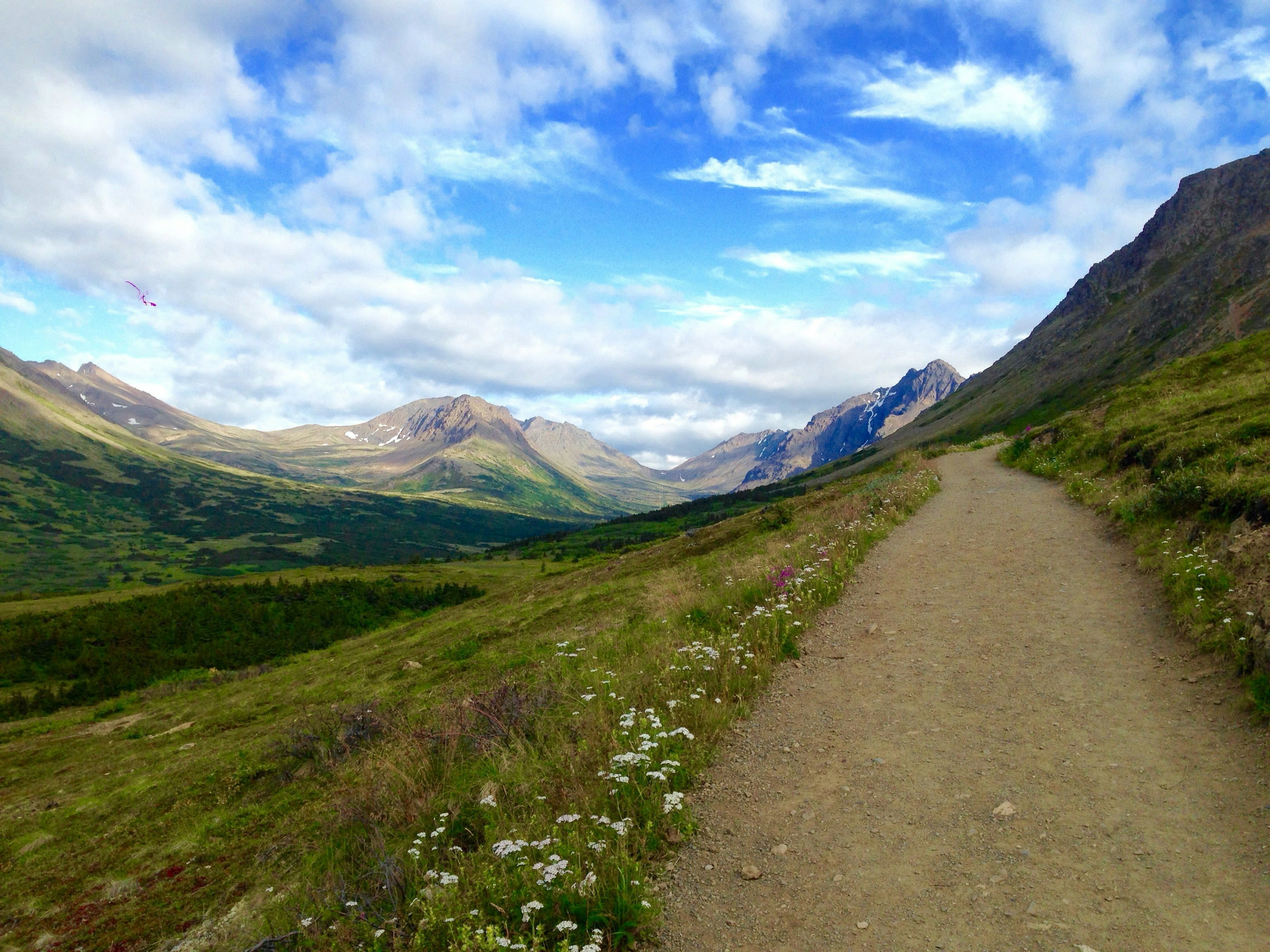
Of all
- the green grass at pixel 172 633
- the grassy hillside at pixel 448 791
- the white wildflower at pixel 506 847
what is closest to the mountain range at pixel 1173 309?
the green grass at pixel 172 633

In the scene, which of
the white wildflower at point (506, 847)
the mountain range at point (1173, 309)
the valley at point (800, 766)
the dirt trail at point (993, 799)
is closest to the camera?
the dirt trail at point (993, 799)

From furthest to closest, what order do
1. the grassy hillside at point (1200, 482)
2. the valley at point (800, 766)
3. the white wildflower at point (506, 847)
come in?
the grassy hillside at point (1200, 482), the white wildflower at point (506, 847), the valley at point (800, 766)

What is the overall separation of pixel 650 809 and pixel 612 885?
1169mm

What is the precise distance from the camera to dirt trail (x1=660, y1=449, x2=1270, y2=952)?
4980 mm

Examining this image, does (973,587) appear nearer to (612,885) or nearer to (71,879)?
(612,885)

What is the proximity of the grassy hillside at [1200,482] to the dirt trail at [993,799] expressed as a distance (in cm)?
66

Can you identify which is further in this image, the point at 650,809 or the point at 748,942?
the point at 650,809

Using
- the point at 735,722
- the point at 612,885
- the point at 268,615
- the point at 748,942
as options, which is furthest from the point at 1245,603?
the point at 268,615

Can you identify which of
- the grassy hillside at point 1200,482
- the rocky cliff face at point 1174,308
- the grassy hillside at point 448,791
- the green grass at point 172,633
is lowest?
the green grass at point 172,633

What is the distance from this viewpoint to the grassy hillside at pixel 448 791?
5961mm

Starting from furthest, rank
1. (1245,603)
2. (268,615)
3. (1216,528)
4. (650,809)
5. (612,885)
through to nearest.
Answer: (268,615) → (1216,528) → (1245,603) → (650,809) → (612,885)

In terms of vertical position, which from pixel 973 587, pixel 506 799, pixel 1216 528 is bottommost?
pixel 506 799

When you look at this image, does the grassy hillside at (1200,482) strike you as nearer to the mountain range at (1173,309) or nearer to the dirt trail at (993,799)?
the dirt trail at (993,799)

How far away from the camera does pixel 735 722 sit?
887cm
